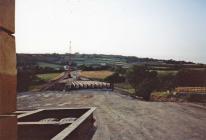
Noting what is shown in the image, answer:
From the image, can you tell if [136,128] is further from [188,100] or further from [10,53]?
[188,100]

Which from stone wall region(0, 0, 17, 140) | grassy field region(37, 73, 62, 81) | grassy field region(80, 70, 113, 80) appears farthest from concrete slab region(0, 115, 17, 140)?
grassy field region(80, 70, 113, 80)

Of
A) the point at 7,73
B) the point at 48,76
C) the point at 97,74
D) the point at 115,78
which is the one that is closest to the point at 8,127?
the point at 7,73

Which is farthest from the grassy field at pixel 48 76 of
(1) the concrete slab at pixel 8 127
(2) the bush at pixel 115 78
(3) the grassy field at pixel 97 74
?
(1) the concrete slab at pixel 8 127

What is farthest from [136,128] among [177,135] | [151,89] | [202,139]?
[151,89]

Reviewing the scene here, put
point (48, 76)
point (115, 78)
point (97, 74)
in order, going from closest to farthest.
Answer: point (115, 78) → point (48, 76) → point (97, 74)

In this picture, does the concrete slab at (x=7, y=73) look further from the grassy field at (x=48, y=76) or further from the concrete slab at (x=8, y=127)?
the grassy field at (x=48, y=76)

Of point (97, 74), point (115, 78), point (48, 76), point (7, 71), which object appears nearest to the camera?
point (7, 71)

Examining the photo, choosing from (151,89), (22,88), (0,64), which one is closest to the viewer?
(0,64)

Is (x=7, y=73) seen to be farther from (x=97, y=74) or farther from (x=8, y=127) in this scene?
(x=97, y=74)
